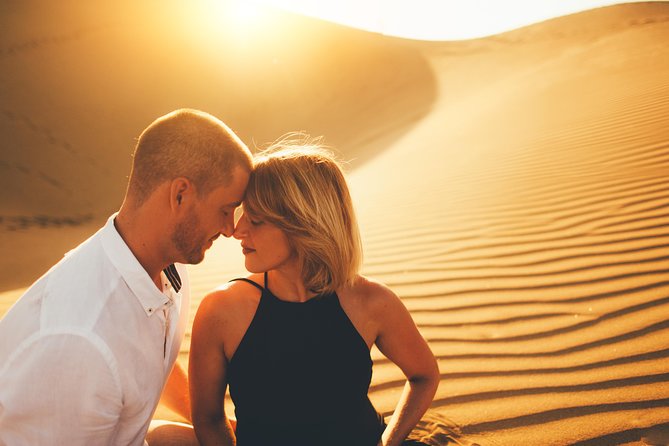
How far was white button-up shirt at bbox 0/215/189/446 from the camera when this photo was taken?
1.11 meters

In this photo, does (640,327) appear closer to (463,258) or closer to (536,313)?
(536,313)

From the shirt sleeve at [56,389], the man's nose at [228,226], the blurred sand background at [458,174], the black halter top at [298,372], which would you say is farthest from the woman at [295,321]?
the blurred sand background at [458,174]

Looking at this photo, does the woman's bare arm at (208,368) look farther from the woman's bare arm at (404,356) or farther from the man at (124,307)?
the woman's bare arm at (404,356)

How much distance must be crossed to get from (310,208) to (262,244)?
8.0 inches

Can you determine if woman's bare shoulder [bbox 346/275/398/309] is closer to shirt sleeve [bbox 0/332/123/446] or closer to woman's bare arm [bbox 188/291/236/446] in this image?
woman's bare arm [bbox 188/291/236/446]

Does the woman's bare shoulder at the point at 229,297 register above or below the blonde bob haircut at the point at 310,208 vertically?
below

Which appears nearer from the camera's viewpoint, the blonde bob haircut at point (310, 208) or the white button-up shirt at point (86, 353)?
the white button-up shirt at point (86, 353)

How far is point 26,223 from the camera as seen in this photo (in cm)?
884

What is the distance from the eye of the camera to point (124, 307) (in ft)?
4.24

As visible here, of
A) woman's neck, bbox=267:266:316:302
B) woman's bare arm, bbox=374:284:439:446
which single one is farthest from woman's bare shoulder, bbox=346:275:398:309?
woman's neck, bbox=267:266:316:302

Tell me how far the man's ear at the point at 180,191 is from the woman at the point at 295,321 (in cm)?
20

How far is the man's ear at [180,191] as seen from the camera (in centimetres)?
150

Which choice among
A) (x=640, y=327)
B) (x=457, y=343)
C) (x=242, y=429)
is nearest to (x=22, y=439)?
(x=242, y=429)

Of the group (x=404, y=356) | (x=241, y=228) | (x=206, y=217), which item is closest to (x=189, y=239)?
(x=206, y=217)
